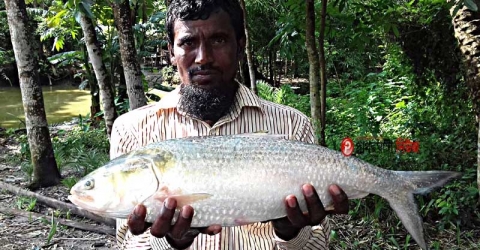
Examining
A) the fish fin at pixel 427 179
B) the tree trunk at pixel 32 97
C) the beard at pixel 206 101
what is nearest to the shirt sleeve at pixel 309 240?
the fish fin at pixel 427 179

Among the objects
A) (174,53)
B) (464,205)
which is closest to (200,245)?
(174,53)

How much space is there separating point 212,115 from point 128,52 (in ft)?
12.3

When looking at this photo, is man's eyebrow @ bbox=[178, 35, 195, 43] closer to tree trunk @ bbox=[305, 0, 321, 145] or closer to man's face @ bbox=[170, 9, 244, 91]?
man's face @ bbox=[170, 9, 244, 91]

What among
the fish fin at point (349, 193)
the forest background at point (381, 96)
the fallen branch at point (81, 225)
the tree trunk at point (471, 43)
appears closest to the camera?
the fish fin at point (349, 193)

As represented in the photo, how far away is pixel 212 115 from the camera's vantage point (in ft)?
7.86

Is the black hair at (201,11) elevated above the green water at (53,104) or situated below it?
above

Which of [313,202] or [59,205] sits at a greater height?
[313,202]

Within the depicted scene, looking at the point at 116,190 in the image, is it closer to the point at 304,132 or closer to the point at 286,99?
the point at 304,132

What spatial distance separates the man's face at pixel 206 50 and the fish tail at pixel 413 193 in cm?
97

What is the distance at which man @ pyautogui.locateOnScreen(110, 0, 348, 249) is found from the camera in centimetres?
219

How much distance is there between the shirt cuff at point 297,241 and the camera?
7.13ft

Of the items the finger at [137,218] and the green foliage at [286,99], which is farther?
the green foliage at [286,99]

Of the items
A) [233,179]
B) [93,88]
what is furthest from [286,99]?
[233,179]

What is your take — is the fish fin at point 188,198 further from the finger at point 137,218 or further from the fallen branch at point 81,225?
the fallen branch at point 81,225
